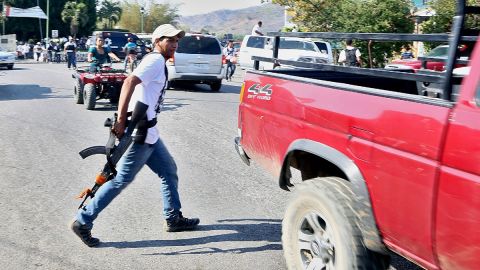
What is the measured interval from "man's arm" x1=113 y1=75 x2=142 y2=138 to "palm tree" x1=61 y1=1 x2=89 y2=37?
225ft

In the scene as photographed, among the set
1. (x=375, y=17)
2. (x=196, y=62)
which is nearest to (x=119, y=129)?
(x=196, y=62)

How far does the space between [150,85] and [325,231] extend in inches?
78.0

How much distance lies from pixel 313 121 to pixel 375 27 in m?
19.4

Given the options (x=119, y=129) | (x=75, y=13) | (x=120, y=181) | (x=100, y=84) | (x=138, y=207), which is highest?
(x=75, y=13)

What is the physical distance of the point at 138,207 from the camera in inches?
231

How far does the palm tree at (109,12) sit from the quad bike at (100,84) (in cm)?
8046

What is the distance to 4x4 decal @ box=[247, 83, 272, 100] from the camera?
4382mm

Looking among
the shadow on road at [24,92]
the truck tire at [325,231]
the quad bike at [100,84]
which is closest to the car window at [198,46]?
the shadow on road at [24,92]

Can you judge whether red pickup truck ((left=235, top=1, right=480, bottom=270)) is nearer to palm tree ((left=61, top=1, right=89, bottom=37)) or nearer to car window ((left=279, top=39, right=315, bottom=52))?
car window ((left=279, top=39, right=315, bottom=52))

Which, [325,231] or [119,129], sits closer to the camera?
[325,231]

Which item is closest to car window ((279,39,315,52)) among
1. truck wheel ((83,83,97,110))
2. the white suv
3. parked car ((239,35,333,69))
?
parked car ((239,35,333,69))

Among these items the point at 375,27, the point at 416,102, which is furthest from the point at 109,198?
the point at 375,27

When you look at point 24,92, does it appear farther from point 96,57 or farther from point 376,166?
point 376,166

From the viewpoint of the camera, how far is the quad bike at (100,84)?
13203 millimetres
